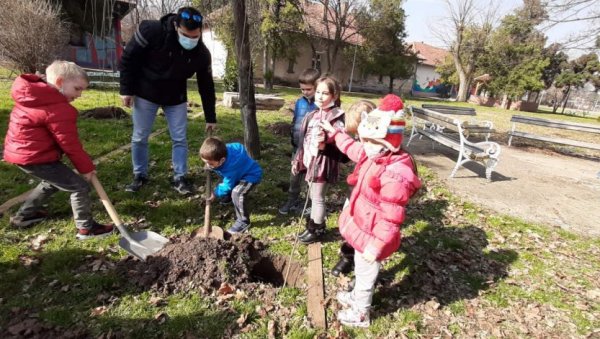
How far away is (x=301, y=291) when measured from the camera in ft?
10.2

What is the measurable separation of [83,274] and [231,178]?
1.56 m

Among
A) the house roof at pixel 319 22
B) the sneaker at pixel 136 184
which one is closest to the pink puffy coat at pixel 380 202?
the sneaker at pixel 136 184

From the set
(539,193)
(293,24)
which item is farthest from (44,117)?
(293,24)

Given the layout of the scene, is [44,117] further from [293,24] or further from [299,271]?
[293,24]

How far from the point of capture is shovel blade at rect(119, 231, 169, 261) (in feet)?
10.6

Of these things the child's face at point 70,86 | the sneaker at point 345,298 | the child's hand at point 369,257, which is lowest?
the sneaker at point 345,298

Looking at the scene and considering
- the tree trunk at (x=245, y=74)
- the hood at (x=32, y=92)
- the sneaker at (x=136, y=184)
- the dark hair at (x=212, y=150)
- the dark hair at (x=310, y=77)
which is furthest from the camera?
the tree trunk at (x=245, y=74)

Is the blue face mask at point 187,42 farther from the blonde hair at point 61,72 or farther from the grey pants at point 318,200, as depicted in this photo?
the grey pants at point 318,200

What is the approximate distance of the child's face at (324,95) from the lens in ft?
11.2

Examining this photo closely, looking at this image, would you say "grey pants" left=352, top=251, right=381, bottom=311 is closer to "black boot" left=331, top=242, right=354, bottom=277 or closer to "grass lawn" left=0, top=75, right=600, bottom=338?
"grass lawn" left=0, top=75, right=600, bottom=338

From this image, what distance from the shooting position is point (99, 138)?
658cm

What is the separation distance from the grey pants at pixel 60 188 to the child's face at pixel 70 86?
0.67 meters

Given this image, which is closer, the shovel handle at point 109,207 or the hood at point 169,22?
the shovel handle at point 109,207

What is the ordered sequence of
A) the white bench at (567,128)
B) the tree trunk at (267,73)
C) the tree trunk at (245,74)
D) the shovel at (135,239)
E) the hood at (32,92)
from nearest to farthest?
the hood at (32,92) < the shovel at (135,239) < the tree trunk at (245,74) < the white bench at (567,128) < the tree trunk at (267,73)
